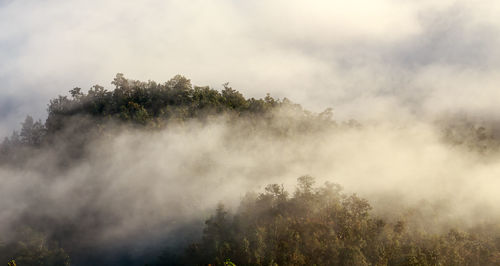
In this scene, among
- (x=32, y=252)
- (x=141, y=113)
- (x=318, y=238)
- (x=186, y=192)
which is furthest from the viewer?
(x=141, y=113)

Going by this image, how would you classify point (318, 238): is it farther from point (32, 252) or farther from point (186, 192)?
point (32, 252)

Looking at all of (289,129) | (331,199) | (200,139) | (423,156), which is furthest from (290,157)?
(423,156)

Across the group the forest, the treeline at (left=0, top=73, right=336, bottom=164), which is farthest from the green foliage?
the treeline at (left=0, top=73, right=336, bottom=164)

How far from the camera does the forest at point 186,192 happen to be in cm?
Answer: 3591

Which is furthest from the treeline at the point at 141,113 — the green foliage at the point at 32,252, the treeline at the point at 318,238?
the treeline at the point at 318,238

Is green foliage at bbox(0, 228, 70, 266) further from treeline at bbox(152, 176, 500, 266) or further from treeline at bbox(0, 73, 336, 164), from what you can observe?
treeline at bbox(152, 176, 500, 266)

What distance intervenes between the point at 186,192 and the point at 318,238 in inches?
691

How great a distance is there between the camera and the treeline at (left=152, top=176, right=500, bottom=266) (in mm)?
33156

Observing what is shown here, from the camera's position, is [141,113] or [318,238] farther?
[141,113]

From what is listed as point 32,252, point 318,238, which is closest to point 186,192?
point 32,252

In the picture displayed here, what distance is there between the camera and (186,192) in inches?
1866

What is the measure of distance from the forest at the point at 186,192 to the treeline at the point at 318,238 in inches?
4.3

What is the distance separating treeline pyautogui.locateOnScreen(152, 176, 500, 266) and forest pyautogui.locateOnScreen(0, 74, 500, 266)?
0.36 feet

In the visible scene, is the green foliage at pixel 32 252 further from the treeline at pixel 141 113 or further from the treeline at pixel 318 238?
the treeline at pixel 318 238
